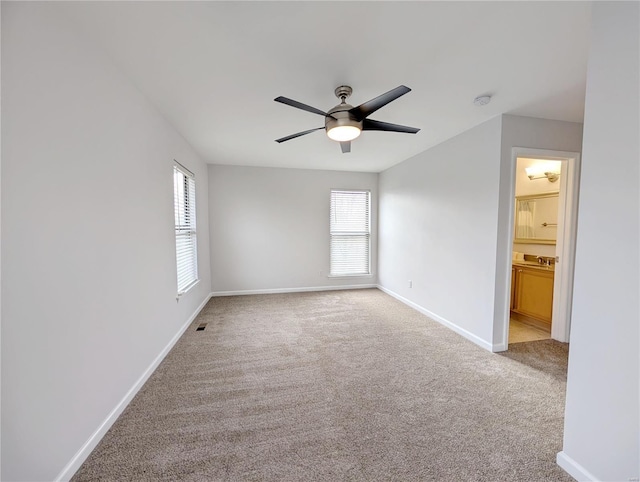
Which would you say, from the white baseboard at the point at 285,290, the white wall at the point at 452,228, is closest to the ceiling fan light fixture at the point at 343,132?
the white wall at the point at 452,228

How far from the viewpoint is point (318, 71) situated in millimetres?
1860

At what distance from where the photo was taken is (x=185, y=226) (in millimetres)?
3441

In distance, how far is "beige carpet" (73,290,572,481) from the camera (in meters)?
1.42

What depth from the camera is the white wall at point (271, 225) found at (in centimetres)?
480

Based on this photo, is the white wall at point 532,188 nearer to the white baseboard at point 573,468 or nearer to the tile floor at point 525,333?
the tile floor at point 525,333

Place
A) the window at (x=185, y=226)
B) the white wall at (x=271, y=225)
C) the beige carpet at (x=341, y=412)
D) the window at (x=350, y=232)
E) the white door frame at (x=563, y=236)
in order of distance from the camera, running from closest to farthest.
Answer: the beige carpet at (x=341, y=412)
the white door frame at (x=563, y=236)
the window at (x=185, y=226)
the white wall at (x=271, y=225)
the window at (x=350, y=232)

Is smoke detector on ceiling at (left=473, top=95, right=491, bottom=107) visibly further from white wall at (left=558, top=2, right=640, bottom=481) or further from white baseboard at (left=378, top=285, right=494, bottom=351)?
white baseboard at (left=378, top=285, right=494, bottom=351)

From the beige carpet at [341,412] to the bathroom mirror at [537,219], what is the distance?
1.62 m

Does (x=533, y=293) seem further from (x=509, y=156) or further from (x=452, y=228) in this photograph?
(x=509, y=156)

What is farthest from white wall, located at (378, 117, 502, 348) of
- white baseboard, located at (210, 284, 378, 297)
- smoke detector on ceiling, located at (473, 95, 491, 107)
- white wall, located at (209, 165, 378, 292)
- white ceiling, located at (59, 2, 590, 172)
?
white wall, located at (209, 165, 378, 292)

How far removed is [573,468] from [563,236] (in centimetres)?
247

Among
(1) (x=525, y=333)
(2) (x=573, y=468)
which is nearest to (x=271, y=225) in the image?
(1) (x=525, y=333)

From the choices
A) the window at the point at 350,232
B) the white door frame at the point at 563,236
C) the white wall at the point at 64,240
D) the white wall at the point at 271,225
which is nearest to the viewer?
the white wall at the point at 64,240

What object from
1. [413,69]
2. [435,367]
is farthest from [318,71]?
[435,367]
